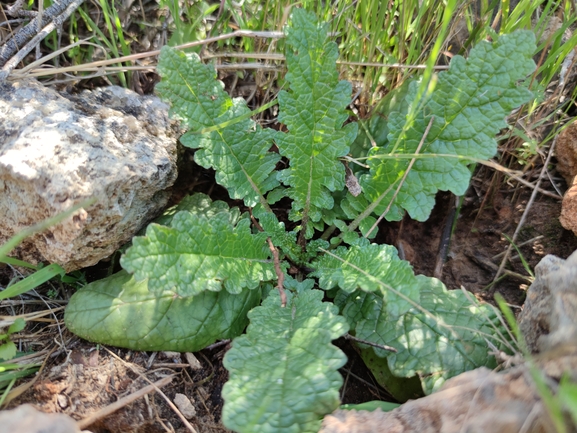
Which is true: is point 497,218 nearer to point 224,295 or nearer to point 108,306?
point 224,295

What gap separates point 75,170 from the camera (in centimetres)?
146

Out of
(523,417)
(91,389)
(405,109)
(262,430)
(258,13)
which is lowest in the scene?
(91,389)

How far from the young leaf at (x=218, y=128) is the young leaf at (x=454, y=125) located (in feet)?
1.41

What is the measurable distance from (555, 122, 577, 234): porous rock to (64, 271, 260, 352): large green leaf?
48.8 inches

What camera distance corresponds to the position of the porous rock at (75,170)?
56.7 inches

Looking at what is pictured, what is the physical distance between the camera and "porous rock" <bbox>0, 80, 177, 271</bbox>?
56.7 inches

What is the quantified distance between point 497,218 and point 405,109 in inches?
24.6

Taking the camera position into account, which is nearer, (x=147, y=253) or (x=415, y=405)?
(x=415, y=405)

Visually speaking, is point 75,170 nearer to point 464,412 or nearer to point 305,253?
point 305,253

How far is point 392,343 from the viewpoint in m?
1.48

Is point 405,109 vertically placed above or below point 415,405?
above

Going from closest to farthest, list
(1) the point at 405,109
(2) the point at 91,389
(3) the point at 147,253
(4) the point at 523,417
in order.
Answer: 1. (4) the point at 523,417
2. (3) the point at 147,253
3. (2) the point at 91,389
4. (1) the point at 405,109

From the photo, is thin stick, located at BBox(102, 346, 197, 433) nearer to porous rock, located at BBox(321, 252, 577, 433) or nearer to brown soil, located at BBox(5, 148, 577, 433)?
brown soil, located at BBox(5, 148, 577, 433)

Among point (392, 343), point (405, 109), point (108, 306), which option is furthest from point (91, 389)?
point (405, 109)
